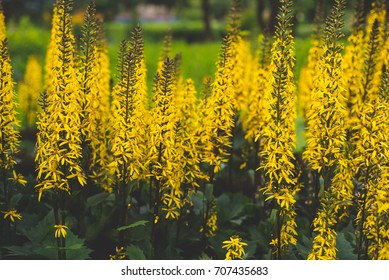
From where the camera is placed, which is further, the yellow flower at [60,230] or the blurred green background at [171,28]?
the blurred green background at [171,28]

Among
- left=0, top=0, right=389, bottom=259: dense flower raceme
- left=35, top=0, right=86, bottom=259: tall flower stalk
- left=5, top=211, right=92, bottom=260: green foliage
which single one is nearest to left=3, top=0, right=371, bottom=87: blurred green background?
left=0, top=0, right=389, bottom=259: dense flower raceme

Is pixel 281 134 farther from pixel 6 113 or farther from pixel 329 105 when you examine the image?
pixel 6 113

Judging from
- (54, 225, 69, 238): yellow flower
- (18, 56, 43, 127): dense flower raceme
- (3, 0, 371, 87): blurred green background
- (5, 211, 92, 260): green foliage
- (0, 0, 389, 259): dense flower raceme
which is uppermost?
(3, 0, 371, 87): blurred green background

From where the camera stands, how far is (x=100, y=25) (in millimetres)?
6285

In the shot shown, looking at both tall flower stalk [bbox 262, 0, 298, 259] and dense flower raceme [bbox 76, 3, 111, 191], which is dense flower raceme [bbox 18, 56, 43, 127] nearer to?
dense flower raceme [bbox 76, 3, 111, 191]

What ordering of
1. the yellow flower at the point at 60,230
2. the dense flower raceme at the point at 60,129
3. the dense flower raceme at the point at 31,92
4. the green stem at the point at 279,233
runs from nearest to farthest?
the dense flower raceme at the point at 60,129, the yellow flower at the point at 60,230, the green stem at the point at 279,233, the dense flower raceme at the point at 31,92

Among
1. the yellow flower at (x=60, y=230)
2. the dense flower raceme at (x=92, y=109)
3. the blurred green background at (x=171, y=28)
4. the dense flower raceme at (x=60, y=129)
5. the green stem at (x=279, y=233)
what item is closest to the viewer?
the dense flower raceme at (x=60, y=129)

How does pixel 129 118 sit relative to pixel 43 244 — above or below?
above

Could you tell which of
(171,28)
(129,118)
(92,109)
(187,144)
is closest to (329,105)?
(187,144)

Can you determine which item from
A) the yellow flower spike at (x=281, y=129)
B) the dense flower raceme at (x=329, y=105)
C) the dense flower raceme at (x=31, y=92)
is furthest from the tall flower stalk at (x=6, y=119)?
the dense flower raceme at (x=31, y=92)

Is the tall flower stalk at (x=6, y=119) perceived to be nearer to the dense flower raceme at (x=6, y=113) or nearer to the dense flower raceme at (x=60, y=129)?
the dense flower raceme at (x=6, y=113)

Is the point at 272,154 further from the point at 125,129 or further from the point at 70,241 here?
the point at 70,241

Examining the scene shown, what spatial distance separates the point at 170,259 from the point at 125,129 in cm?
146
